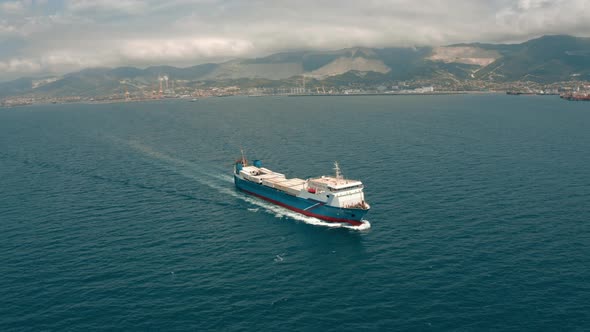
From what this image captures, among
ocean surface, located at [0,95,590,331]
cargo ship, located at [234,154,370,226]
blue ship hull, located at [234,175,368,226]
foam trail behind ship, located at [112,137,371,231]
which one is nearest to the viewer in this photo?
ocean surface, located at [0,95,590,331]

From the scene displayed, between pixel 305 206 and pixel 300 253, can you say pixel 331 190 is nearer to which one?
pixel 305 206

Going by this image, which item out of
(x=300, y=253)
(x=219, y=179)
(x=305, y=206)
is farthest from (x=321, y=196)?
(x=219, y=179)

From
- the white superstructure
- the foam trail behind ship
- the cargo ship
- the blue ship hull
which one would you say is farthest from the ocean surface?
the white superstructure

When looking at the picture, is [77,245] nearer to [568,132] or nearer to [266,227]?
[266,227]

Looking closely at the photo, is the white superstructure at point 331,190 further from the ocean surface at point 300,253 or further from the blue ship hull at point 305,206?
the ocean surface at point 300,253

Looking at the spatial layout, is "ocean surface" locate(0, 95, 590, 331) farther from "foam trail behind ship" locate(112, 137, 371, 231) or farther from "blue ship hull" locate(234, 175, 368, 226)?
"blue ship hull" locate(234, 175, 368, 226)

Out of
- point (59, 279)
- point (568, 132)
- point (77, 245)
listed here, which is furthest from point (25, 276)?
point (568, 132)
